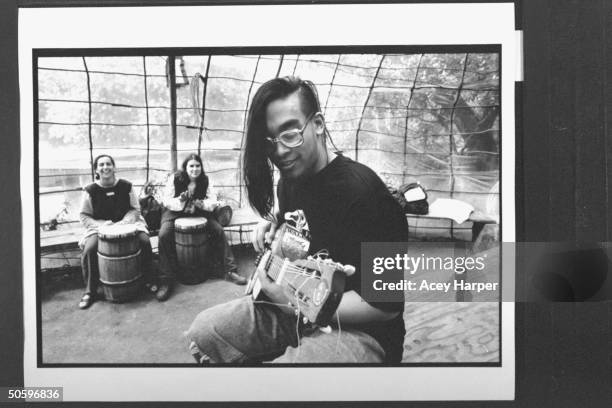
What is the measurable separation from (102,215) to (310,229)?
91 centimetres

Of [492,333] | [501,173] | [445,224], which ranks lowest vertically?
[492,333]

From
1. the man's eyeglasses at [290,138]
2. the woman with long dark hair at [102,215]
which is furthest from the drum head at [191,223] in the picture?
the man's eyeglasses at [290,138]

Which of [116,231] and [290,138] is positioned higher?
[290,138]

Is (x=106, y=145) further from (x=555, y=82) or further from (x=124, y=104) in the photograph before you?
(x=555, y=82)

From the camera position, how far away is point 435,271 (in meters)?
2.41

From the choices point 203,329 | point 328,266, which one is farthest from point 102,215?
point 328,266

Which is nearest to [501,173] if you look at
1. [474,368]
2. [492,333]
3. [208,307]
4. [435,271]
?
[435,271]

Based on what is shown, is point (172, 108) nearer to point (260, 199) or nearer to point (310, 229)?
point (260, 199)

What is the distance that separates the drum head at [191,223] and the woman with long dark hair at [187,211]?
0.05 ft

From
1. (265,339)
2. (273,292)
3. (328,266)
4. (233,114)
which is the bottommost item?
(265,339)

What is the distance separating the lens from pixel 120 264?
238 cm

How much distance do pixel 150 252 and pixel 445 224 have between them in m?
1.30

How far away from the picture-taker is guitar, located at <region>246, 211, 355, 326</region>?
2357mm

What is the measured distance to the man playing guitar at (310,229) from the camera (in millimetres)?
2361
